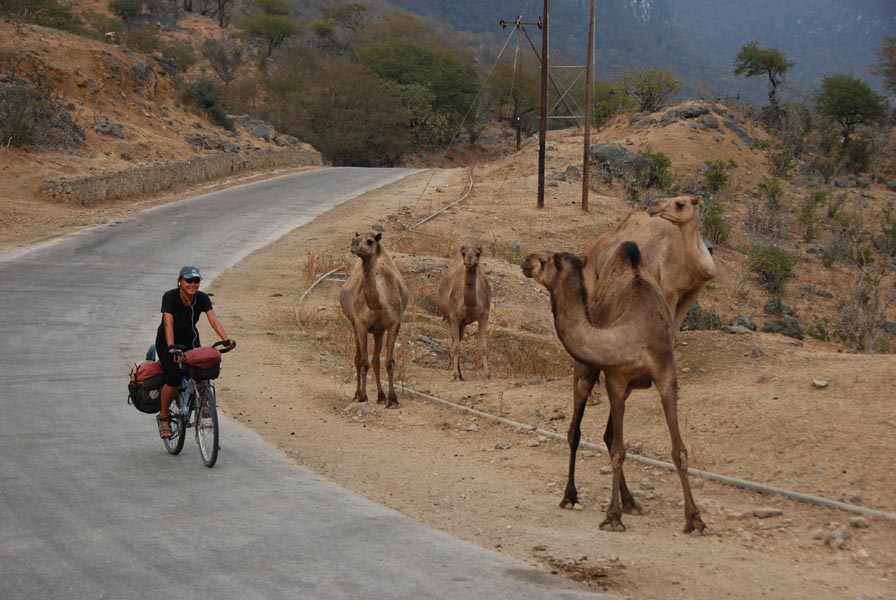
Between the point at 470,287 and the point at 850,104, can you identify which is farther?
the point at 850,104

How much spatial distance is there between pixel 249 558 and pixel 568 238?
23.7 m

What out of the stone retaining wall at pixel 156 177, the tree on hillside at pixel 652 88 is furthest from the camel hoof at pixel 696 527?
the tree on hillside at pixel 652 88

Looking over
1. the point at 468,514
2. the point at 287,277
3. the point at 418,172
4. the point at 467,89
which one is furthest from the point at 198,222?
the point at 467,89

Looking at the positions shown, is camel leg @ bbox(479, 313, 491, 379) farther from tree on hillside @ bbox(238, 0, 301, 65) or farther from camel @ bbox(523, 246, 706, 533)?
tree on hillside @ bbox(238, 0, 301, 65)

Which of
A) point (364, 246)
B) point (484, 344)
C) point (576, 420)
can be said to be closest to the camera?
point (576, 420)

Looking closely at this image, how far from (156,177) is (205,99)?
15.8 meters

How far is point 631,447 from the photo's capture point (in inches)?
420

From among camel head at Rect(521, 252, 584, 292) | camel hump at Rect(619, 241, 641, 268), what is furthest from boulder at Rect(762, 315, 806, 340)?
camel head at Rect(521, 252, 584, 292)

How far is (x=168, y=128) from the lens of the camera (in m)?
47.0

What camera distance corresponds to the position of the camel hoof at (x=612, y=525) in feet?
27.2

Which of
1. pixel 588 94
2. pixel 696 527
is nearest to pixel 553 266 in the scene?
pixel 696 527

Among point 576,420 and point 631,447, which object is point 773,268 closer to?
point 631,447

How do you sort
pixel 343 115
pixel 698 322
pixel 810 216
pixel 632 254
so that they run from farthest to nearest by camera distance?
pixel 343 115
pixel 810 216
pixel 698 322
pixel 632 254

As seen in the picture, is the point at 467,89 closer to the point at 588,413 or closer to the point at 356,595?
the point at 588,413
